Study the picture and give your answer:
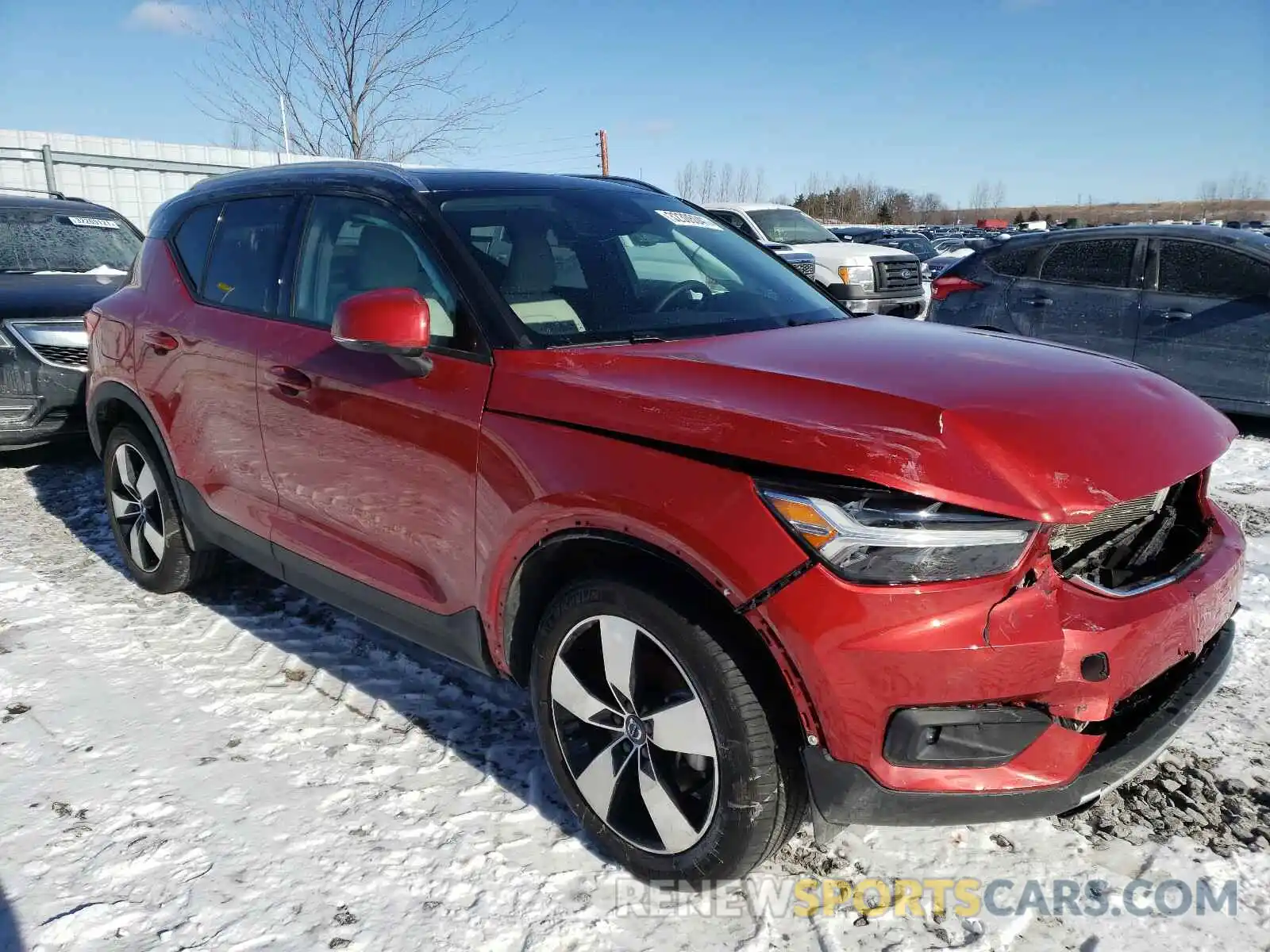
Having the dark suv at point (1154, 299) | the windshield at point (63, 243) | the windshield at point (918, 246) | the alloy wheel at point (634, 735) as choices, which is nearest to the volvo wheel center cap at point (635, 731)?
the alloy wheel at point (634, 735)

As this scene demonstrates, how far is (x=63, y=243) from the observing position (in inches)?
287

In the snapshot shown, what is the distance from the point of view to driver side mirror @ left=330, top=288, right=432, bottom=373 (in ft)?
7.88

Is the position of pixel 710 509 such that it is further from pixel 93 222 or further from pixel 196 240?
pixel 93 222

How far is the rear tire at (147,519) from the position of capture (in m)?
3.96

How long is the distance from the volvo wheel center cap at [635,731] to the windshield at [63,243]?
20.9ft

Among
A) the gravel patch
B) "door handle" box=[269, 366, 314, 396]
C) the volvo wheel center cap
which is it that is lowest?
the gravel patch

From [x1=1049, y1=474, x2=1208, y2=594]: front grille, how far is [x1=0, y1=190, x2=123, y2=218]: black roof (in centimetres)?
823

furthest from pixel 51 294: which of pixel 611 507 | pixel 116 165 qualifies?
pixel 116 165

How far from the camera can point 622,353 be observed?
2.39 meters

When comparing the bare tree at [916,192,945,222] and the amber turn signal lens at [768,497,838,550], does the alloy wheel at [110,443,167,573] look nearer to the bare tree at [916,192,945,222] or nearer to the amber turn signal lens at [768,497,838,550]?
the amber turn signal lens at [768,497,838,550]

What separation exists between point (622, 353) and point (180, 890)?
1768 mm

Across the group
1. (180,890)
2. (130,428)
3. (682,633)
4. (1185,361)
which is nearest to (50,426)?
(130,428)

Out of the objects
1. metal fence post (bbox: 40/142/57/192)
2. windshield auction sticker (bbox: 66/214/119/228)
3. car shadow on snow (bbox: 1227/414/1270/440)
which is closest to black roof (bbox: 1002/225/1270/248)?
car shadow on snow (bbox: 1227/414/1270/440)

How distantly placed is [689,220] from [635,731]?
6.78ft
